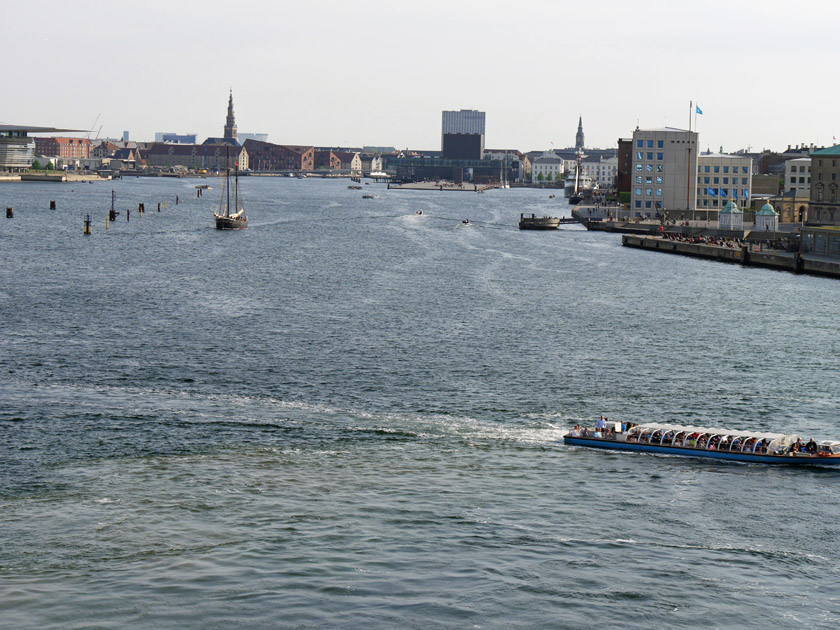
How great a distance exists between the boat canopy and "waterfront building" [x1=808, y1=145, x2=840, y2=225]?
135401mm

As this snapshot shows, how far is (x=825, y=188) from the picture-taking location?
18788cm

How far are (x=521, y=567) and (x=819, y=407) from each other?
32.9 meters

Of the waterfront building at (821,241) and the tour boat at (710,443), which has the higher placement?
the waterfront building at (821,241)

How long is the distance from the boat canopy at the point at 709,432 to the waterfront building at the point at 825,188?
135401mm

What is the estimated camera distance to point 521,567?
46219 millimetres

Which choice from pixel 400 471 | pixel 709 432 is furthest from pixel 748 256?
pixel 400 471

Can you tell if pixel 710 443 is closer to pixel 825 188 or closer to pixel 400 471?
pixel 400 471

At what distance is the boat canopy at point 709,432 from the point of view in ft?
198

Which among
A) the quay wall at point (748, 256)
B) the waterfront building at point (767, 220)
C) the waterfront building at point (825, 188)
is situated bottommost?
the quay wall at point (748, 256)

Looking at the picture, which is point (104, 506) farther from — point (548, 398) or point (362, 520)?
point (548, 398)

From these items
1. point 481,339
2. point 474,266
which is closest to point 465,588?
point 481,339

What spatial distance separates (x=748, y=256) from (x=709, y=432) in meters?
107

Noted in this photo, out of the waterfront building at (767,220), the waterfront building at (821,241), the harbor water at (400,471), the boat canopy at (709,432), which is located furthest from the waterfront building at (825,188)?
the boat canopy at (709,432)

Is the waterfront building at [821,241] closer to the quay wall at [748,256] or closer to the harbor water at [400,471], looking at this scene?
the quay wall at [748,256]
